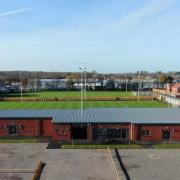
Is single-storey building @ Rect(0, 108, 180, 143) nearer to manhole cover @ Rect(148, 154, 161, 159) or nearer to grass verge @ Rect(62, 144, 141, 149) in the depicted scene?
grass verge @ Rect(62, 144, 141, 149)

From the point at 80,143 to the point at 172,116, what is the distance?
1191cm

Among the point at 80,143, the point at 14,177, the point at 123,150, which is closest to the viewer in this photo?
the point at 14,177

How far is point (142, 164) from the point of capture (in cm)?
3081

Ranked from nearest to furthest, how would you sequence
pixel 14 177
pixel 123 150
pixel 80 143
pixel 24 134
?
1. pixel 14 177
2. pixel 123 150
3. pixel 80 143
4. pixel 24 134

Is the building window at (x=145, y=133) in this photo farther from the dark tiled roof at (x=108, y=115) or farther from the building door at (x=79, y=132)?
the building door at (x=79, y=132)

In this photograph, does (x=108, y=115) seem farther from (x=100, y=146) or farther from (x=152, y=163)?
(x=152, y=163)

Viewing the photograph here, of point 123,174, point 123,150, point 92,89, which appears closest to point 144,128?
point 123,150

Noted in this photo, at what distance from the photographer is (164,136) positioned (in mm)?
40500

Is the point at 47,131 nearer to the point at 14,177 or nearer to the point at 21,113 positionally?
the point at 21,113

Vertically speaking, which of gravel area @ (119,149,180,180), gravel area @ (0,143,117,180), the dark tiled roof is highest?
the dark tiled roof

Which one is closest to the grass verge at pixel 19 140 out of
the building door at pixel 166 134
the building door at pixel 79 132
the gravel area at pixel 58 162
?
the gravel area at pixel 58 162

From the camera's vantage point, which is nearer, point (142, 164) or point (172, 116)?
point (142, 164)

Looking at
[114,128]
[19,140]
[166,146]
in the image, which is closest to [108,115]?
[114,128]

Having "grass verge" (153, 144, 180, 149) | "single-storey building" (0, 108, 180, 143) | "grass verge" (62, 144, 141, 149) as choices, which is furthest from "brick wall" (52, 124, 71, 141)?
"grass verge" (153, 144, 180, 149)
